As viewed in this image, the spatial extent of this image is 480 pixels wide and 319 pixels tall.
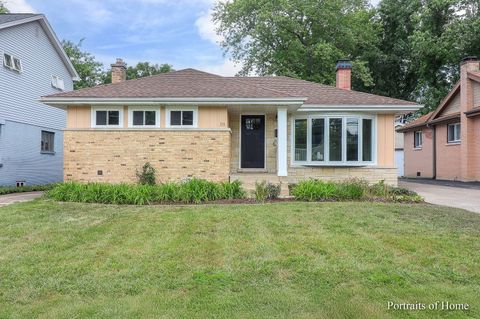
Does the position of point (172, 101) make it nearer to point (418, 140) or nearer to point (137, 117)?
point (137, 117)

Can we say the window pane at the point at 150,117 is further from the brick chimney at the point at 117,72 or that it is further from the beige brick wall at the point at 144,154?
the brick chimney at the point at 117,72

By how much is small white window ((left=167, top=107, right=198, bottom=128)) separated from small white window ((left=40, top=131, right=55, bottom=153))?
360 inches

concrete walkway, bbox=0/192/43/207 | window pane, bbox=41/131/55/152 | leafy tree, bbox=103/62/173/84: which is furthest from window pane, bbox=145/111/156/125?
leafy tree, bbox=103/62/173/84

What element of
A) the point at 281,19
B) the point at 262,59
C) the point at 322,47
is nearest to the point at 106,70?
the point at 262,59

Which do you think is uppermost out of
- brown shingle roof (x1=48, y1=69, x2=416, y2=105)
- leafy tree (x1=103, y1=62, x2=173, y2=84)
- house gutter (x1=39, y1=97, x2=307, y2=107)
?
leafy tree (x1=103, y1=62, x2=173, y2=84)

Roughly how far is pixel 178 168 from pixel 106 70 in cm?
2909

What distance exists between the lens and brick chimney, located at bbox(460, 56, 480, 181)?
58.9 ft

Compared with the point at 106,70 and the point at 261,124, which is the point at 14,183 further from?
the point at 106,70

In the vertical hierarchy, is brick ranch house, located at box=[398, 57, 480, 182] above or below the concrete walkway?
above

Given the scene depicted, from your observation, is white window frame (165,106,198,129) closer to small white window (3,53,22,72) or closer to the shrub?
the shrub

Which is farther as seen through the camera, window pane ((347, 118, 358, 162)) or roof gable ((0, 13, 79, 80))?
roof gable ((0, 13, 79, 80))

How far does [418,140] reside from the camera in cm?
2372

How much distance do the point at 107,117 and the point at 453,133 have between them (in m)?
17.2

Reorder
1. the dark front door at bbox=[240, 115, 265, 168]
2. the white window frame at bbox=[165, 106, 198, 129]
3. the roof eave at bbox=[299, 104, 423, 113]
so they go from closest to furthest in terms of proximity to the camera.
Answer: the white window frame at bbox=[165, 106, 198, 129] < the roof eave at bbox=[299, 104, 423, 113] < the dark front door at bbox=[240, 115, 265, 168]
